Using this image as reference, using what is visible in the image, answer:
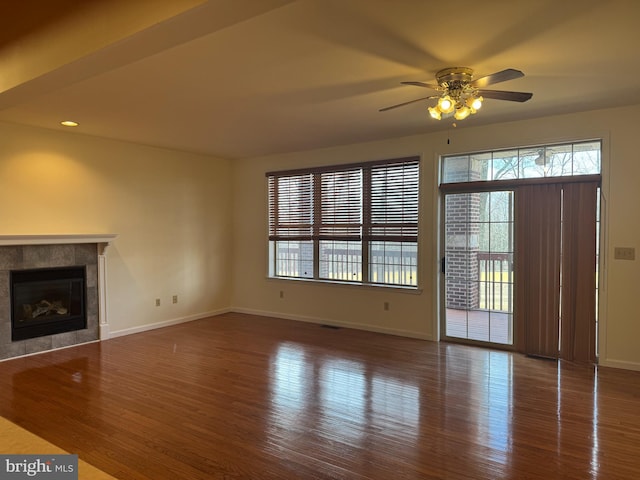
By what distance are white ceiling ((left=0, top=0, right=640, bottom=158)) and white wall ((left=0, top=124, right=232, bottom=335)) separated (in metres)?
0.51

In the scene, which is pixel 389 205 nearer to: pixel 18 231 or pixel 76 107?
pixel 76 107

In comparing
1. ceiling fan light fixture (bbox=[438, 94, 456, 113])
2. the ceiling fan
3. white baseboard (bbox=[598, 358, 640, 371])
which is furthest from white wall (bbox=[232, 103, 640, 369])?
ceiling fan light fixture (bbox=[438, 94, 456, 113])

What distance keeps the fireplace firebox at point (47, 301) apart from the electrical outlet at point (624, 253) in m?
6.04

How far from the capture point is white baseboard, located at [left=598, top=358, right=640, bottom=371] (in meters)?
4.26

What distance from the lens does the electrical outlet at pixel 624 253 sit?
14.0 ft

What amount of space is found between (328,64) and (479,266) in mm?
3213

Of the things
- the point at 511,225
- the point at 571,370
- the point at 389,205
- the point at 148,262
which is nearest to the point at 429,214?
the point at 389,205

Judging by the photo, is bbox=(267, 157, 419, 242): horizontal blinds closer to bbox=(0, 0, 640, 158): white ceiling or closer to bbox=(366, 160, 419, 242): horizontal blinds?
bbox=(366, 160, 419, 242): horizontal blinds

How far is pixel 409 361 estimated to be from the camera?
4.54 m

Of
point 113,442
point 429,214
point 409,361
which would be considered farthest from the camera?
point 429,214

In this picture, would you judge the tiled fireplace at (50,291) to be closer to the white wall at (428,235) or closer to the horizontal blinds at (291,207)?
the white wall at (428,235)

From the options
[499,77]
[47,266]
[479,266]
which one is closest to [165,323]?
[47,266]

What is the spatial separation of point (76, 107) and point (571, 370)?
18.1ft

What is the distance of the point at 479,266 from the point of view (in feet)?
16.9
